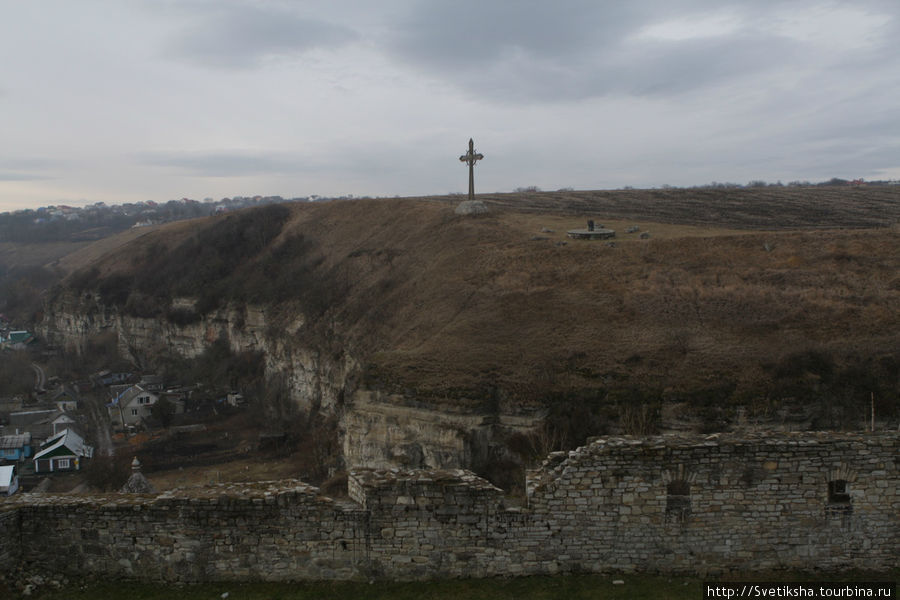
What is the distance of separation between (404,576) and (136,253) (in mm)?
80548

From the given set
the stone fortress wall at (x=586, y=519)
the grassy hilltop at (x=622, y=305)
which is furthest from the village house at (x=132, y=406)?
the stone fortress wall at (x=586, y=519)

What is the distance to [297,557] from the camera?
9.77m

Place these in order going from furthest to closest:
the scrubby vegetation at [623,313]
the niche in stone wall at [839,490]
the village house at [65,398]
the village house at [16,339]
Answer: the village house at [16,339]
the village house at [65,398]
the scrubby vegetation at [623,313]
the niche in stone wall at [839,490]

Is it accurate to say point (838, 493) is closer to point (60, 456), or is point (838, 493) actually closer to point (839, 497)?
point (839, 497)

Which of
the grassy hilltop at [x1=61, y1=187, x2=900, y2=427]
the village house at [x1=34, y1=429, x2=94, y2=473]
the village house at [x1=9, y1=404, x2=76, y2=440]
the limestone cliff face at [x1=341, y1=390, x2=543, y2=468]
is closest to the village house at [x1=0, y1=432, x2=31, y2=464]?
the village house at [x1=9, y1=404, x2=76, y2=440]

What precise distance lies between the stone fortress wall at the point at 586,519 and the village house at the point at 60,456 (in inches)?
1328

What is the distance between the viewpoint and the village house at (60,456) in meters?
38.5

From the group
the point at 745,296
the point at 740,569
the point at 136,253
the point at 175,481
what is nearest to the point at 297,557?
the point at 740,569

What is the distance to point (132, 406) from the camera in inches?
1992

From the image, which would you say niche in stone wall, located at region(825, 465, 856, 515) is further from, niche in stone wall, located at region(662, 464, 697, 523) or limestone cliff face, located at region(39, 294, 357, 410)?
limestone cliff face, located at region(39, 294, 357, 410)

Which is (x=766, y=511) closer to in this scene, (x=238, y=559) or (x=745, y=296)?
(x=238, y=559)

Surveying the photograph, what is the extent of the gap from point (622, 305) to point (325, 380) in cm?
2155

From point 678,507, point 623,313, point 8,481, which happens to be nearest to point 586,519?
point 678,507

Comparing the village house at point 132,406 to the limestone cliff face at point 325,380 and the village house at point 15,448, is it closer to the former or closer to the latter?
the village house at point 15,448
